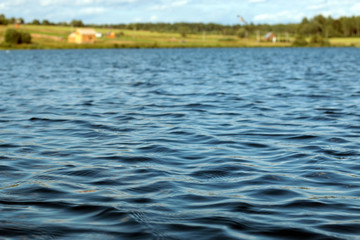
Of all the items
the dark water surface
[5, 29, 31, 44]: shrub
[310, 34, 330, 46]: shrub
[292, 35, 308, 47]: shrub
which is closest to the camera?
the dark water surface

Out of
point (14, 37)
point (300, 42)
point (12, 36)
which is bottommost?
point (300, 42)

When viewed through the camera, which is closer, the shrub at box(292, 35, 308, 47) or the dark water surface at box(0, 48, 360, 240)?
the dark water surface at box(0, 48, 360, 240)

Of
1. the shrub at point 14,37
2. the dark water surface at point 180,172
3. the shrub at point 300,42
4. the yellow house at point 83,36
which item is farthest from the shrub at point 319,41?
the dark water surface at point 180,172

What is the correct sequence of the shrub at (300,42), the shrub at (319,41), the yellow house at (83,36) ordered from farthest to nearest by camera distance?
the shrub at (300,42), the shrub at (319,41), the yellow house at (83,36)

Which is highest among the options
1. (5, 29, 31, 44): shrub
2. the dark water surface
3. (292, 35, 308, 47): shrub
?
(5, 29, 31, 44): shrub

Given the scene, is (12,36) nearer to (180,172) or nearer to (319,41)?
(319,41)

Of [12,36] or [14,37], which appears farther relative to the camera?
[14,37]

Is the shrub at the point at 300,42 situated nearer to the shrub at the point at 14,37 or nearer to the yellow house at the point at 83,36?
the yellow house at the point at 83,36

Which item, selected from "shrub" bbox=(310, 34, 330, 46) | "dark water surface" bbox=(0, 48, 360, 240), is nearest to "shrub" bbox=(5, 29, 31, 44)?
"shrub" bbox=(310, 34, 330, 46)

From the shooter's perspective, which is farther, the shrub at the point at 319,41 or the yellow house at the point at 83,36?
the shrub at the point at 319,41

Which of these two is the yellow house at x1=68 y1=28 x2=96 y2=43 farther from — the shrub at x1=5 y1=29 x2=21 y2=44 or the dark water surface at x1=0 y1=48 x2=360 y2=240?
the dark water surface at x1=0 y1=48 x2=360 y2=240

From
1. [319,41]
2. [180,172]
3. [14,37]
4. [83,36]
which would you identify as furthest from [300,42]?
[180,172]

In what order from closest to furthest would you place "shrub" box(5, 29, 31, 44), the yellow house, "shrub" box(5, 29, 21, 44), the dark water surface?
1. the dark water surface
2. "shrub" box(5, 29, 21, 44)
3. "shrub" box(5, 29, 31, 44)
4. the yellow house

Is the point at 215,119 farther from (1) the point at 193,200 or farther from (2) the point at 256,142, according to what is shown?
(1) the point at 193,200
